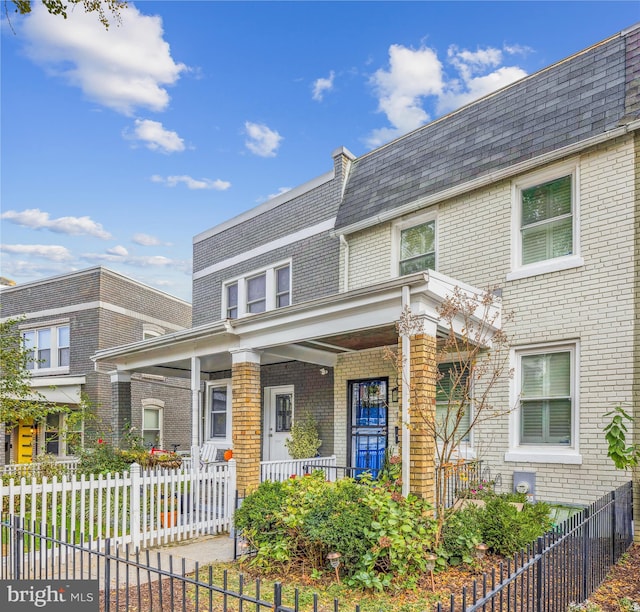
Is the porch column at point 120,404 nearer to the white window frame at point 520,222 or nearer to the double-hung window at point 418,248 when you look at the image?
the double-hung window at point 418,248

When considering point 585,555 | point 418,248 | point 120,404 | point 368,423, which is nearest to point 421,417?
point 585,555

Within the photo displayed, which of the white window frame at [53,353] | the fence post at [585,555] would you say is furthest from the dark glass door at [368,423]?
the white window frame at [53,353]

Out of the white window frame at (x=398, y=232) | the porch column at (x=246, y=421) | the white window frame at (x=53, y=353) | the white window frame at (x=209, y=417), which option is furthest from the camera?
the white window frame at (x=53, y=353)

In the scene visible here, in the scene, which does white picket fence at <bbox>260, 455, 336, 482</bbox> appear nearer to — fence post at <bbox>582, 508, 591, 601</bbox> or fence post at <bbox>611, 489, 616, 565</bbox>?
fence post at <bbox>611, 489, 616, 565</bbox>

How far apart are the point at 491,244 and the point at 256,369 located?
4.59 meters

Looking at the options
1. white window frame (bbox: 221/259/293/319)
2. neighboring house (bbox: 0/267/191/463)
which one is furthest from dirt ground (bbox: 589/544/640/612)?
neighboring house (bbox: 0/267/191/463)

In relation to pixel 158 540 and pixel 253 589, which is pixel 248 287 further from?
pixel 253 589

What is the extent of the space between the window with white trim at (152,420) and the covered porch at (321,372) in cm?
575

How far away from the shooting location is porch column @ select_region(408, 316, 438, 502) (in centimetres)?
711

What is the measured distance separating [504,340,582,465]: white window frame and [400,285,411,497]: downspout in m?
1.99

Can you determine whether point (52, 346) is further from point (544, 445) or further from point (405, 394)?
point (544, 445)

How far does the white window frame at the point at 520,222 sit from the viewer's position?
28.7ft

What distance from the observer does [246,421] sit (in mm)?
9688

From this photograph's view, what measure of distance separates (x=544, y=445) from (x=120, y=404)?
9.52m
